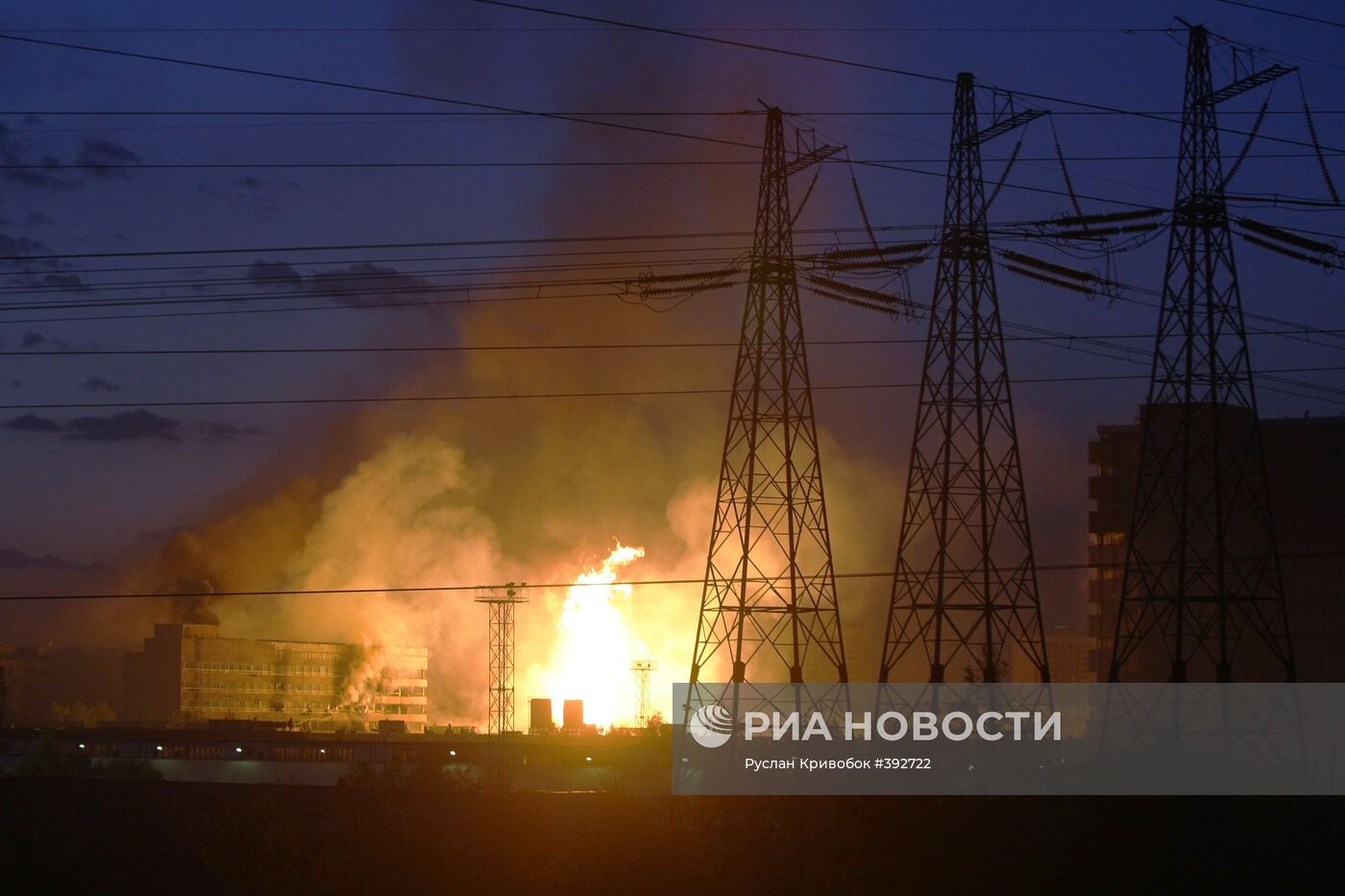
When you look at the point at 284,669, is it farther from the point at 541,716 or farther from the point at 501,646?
the point at 501,646

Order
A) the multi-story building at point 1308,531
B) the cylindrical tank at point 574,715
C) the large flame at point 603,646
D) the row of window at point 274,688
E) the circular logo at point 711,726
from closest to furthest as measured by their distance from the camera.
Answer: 1. the circular logo at point 711,726
2. the multi-story building at point 1308,531
3. the cylindrical tank at point 574,715
4. the large flame at point 603,646
5. the row of window at point 274,688

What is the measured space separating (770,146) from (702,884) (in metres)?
25.6

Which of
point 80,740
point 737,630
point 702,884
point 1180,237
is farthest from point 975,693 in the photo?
point 80,740

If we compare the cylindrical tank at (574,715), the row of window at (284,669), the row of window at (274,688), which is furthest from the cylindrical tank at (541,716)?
the row of window at (274,688)

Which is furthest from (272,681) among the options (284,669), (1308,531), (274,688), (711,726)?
(711,726)

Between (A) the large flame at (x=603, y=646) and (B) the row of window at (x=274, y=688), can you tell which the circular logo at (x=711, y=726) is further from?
(B) the row of window at (x=274, y=688)

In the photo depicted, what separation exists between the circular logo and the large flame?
79633 millimetres

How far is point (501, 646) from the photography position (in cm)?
10038

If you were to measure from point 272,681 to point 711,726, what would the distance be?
109 meters

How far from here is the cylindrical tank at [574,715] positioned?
12331 cm

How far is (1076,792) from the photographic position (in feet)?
163

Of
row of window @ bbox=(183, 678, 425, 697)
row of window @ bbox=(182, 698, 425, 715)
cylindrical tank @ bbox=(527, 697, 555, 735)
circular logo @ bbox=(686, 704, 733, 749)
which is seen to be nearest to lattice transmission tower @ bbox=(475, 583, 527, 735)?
cylindrical tank @ bbox=(527, 697, 555, 735)

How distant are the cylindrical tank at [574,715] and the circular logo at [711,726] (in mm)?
72946

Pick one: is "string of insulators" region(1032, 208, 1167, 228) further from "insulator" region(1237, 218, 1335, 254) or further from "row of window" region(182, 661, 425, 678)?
"row of window" region(182, 661, 425, 678)
